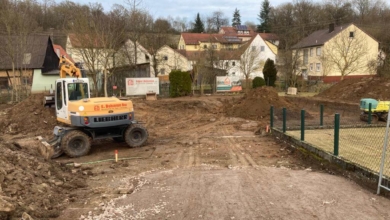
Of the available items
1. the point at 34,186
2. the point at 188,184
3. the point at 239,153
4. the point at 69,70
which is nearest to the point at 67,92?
the point at 69,70

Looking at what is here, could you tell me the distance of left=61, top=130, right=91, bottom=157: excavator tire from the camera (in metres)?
10.5

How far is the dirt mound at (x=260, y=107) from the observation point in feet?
60.8

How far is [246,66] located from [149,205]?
3491cm

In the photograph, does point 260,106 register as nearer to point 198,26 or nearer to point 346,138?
point 346,138

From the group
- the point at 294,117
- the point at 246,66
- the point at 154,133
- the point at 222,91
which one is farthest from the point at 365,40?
the point at 154,133

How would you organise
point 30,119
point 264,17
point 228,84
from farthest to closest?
point 264,17 < point 228,84 < point 30,119

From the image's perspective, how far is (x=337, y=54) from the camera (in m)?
44.8

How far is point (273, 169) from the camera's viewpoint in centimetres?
851

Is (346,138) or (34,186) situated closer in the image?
(34,186)

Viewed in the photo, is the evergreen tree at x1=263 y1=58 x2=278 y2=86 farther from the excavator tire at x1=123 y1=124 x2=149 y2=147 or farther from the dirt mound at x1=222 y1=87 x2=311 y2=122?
the excavator tire at x1=123 y1=124 x2=149 y2=147

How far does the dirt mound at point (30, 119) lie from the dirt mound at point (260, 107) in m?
9.96

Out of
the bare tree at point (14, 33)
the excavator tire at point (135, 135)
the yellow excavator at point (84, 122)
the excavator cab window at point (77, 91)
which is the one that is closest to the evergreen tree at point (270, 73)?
the bare tree at point (14, 33)

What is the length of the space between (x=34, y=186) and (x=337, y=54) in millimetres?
45213

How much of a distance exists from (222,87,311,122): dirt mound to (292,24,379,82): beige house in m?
17.3
